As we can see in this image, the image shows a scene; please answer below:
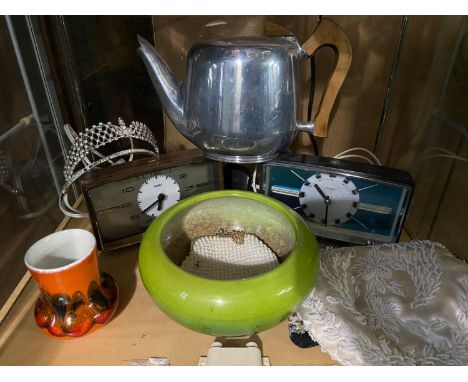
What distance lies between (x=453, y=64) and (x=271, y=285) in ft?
1.75

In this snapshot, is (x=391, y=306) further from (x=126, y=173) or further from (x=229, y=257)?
(x=126, y=173)

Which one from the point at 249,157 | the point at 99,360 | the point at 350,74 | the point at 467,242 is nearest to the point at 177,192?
the point at 249,157

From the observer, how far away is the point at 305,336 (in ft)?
1.41

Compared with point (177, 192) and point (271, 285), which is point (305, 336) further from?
point (177, 192)

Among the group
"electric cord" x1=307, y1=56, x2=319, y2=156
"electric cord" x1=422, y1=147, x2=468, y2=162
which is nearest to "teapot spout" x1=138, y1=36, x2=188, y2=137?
"electric cord" x1=307, y1=56, x2=319, y2=156

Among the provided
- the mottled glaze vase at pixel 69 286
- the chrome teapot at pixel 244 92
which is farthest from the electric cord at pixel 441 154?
the mottled glaze vase at pixel 69 286

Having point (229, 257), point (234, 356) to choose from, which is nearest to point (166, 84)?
point (229, 257)

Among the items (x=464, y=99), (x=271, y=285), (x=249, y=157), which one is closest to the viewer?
(x=271, y=285)

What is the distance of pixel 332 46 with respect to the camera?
0.46 meters

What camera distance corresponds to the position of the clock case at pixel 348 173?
0.48 metres

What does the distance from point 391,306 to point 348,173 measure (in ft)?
0.59

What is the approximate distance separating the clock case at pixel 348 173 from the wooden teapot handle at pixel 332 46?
0.19ft

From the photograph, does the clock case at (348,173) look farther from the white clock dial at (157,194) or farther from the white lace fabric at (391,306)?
the white clock dial at (157,194)

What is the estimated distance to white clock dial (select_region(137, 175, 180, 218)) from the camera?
53 centimetres
